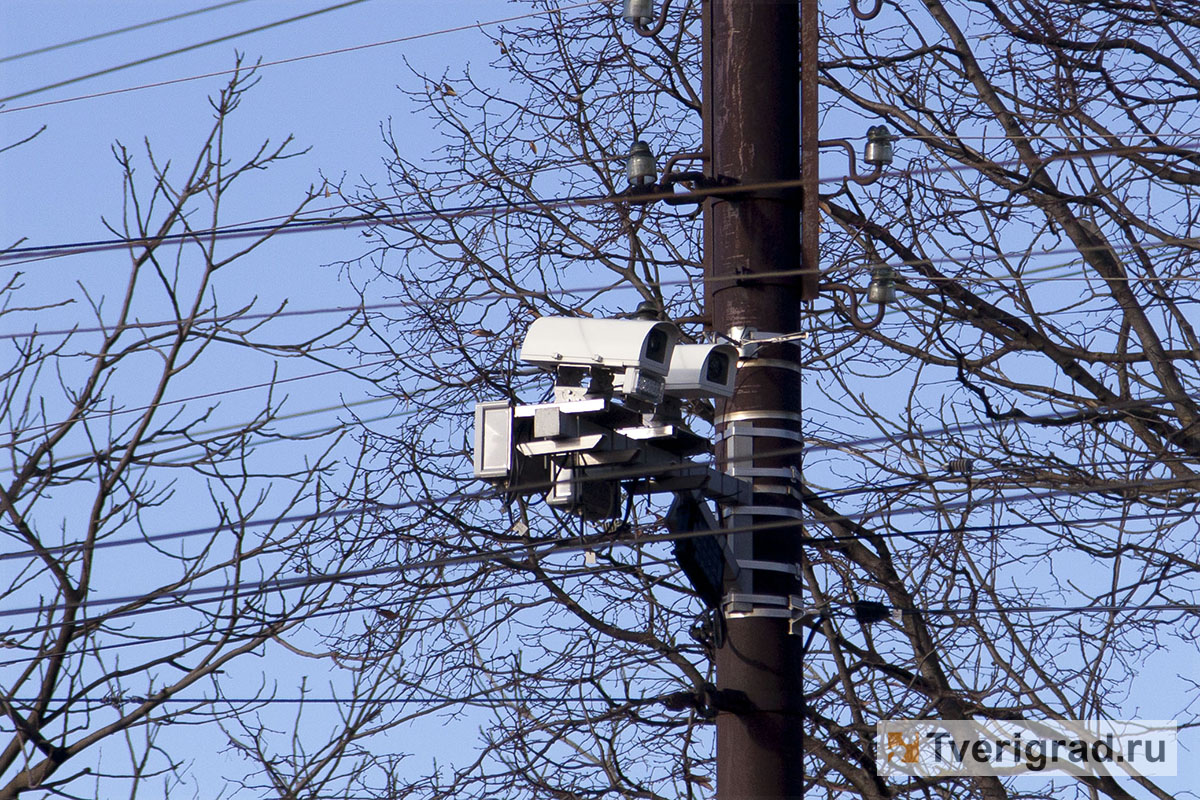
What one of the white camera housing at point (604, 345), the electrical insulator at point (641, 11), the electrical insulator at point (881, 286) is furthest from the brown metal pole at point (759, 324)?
the electrical insulator at point (641, 11)

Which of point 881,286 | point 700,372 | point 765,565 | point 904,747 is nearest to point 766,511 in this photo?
point 765,565

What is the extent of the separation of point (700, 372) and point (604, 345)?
0.39 metres

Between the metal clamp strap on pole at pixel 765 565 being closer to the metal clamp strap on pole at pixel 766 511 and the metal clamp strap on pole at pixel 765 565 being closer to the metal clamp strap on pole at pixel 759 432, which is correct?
the metal clamp strap on pole at pixel 766 511

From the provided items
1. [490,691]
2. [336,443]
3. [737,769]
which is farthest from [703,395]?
[490,691]

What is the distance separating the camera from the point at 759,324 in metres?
7.35

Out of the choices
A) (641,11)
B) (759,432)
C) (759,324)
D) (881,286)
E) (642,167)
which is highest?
(641,11)

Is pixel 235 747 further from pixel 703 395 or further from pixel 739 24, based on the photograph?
pixel 739 24

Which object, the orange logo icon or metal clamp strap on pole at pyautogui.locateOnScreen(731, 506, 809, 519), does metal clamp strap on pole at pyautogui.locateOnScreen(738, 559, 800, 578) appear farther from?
the orange logo icon

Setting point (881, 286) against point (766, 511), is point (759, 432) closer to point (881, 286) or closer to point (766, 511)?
point (766, 511)

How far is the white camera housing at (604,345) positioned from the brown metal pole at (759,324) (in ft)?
2.38

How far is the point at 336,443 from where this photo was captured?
27.9 feet

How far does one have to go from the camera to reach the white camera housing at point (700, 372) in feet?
21.9

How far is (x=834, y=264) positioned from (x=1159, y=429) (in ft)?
7.83

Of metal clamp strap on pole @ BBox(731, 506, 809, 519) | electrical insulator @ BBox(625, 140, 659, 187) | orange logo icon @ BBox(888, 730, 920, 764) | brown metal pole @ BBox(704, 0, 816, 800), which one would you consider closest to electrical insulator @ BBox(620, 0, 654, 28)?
brown metal pole @ BBox(704, 0, 816, 800)
